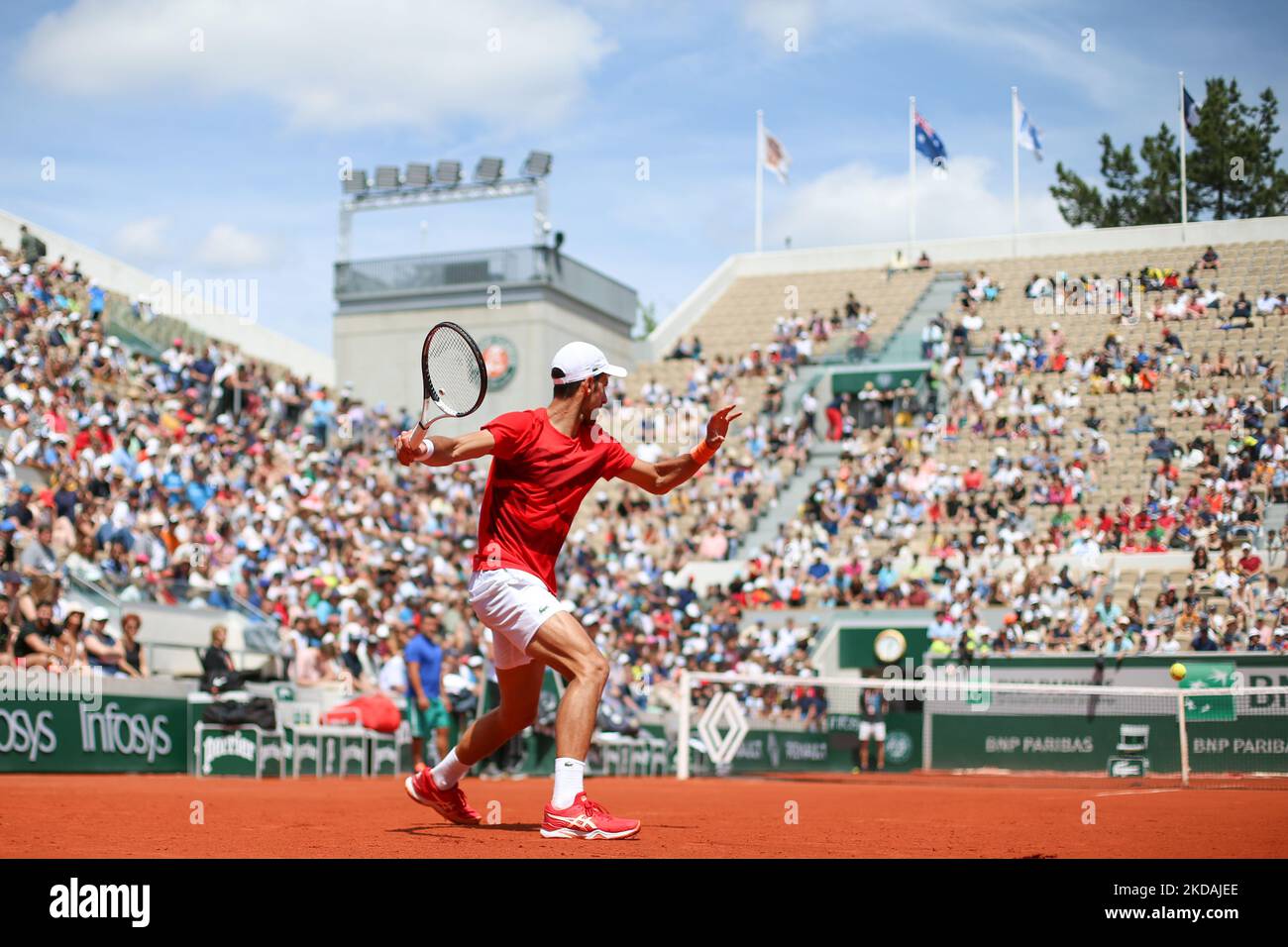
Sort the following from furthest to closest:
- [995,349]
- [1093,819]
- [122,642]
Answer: [995,349]
[122,642]
[1093,819]

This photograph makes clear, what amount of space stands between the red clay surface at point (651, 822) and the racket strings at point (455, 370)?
212 centimetres

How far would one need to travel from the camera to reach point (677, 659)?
89.8 feet

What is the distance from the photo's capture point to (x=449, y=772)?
26.9 feet

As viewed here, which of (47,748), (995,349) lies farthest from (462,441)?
(995,349)

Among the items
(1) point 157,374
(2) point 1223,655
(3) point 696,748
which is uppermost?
(1) point 157,374

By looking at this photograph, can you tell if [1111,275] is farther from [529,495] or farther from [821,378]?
[529,495]

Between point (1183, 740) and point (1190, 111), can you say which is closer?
point (1183, 740)

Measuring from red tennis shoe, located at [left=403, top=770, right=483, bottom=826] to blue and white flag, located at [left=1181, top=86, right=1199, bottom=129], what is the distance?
34283 millimetres

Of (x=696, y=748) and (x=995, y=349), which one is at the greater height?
(x=995, y=349)

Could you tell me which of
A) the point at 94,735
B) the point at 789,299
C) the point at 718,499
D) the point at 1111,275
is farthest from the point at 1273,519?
the point at 94,735

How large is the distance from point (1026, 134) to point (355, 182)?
1889cm

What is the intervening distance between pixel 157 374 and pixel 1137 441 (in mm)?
18398
